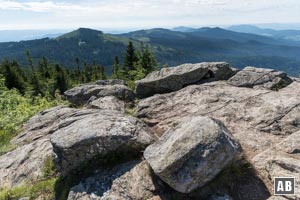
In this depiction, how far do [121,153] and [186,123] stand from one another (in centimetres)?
289

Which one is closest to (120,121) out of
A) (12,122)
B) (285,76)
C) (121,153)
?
(121,153)

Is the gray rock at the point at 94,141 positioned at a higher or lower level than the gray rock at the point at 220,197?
higher

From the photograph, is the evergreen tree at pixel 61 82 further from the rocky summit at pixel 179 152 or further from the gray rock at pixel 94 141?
the gray rock at pixel 94 141

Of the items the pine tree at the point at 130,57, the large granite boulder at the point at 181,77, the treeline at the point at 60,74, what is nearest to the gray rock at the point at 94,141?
the large granite boulder at the point at 181,77

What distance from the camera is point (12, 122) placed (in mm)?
22859

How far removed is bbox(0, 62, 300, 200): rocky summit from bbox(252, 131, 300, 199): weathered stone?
32 millimetres

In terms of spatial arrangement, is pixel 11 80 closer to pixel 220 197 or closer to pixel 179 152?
pixel 179 152

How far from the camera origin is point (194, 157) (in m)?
9.53

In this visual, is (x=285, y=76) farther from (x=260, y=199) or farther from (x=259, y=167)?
(x=260, y=199)

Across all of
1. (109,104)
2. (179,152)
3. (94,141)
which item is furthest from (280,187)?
(109,104)

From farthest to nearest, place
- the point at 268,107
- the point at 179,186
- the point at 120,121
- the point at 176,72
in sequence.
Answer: the point at 176,72 → the point at 268,107 → the point at 120,121 → the point at 179,186

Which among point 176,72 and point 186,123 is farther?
point 176,72

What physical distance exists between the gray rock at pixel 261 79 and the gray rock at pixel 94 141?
388 inches

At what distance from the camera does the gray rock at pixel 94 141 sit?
11.1 metres
